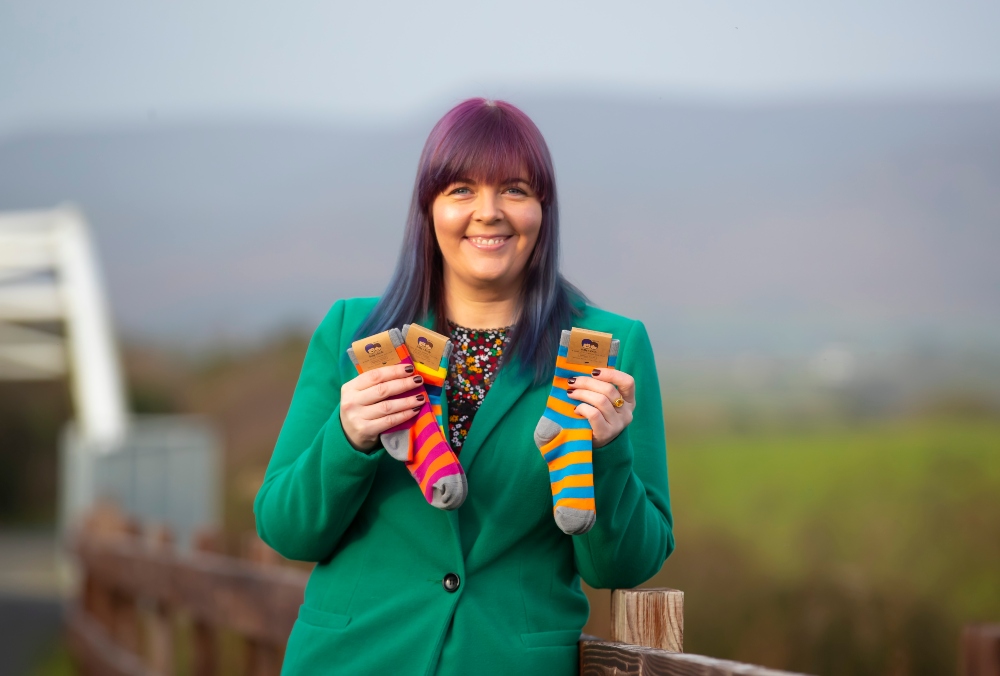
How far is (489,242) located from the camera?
6.26 feet

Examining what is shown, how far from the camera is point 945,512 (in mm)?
9438

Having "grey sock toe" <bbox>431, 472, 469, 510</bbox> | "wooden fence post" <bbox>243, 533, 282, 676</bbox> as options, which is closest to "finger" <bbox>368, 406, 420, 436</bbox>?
"grey sock toe" <bbox>431, 472, 469, 510</bbox>

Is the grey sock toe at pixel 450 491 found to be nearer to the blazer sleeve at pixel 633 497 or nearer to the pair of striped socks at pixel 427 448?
the pair of striped socks at pixel 427 448

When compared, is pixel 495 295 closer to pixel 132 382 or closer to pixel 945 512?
pixel 945 512

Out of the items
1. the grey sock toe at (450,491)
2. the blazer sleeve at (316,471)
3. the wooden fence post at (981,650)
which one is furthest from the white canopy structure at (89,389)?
the wooden fence post at (981,650)

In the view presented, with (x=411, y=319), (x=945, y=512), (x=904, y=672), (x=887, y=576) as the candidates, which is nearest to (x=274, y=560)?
(x=411, y=319)

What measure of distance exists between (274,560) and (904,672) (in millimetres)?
3341

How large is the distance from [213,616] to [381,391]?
282cm

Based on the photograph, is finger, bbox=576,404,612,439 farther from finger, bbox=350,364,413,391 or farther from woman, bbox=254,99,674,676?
finger, bbox=350,364,413,391

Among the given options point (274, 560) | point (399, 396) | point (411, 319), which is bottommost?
point (274, 560)

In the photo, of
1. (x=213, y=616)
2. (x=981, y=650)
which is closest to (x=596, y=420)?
(x=981, y=650)

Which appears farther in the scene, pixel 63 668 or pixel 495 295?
pixel 63 668

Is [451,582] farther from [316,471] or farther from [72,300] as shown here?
[72,300]

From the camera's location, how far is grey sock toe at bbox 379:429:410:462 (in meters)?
1.74
